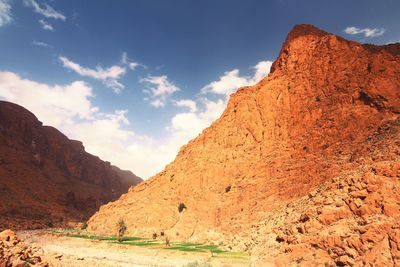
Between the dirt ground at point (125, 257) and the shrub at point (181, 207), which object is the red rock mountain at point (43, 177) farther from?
the dirt ground at point (125, 257)

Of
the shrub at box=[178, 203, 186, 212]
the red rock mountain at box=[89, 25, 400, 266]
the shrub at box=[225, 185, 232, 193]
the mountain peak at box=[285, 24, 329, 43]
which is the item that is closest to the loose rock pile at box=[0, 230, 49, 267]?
the red rock mountain at box=[89, 25, 400, 266]

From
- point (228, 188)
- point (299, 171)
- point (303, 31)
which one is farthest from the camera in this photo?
point (303, 31)

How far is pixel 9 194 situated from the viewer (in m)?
87.6

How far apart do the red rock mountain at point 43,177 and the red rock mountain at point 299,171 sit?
24434mm

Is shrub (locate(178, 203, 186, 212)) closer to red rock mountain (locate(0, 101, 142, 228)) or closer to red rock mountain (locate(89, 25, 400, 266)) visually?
red rock mountain (locate(89, 25, 400, 266))

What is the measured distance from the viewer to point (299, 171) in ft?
137

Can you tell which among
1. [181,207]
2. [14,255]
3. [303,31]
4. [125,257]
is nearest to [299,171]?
[181,207]

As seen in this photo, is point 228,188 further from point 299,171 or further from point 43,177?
point 43,177

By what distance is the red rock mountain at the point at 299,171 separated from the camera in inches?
945

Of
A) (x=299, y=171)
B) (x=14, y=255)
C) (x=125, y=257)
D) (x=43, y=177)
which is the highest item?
(x=43, y=177)

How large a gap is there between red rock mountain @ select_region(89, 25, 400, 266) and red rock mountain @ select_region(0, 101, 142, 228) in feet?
80.2

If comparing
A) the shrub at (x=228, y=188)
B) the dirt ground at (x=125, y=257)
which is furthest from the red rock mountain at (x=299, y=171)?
the dirt ground at (x=125, y=257)

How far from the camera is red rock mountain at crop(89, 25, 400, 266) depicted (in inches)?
945

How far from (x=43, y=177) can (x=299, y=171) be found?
9599 centimetres
